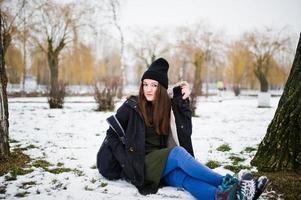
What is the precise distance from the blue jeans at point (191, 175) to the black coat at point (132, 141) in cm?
30

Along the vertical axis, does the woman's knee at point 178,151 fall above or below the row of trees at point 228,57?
below

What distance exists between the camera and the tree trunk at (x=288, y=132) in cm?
319

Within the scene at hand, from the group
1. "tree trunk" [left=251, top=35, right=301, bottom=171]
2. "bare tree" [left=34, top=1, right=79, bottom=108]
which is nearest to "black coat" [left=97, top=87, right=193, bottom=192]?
"tree trunk" [left=251, top=35, right=301, bottom=171]

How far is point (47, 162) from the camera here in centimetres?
387


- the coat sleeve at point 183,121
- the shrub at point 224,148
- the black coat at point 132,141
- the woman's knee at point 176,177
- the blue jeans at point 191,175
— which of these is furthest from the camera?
the shrub at point 224,148

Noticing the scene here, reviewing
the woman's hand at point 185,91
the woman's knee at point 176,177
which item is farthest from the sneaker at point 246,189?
the woman's hand at point 185,91

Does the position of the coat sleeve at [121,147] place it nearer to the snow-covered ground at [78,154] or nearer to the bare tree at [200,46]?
the snow-covered ground at [78,154]

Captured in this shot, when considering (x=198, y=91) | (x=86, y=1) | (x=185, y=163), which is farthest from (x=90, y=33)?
(x=185, y=163)

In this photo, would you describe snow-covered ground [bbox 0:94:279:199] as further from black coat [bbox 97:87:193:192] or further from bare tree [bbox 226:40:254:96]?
bare tree [bbox 226:40:254:96]

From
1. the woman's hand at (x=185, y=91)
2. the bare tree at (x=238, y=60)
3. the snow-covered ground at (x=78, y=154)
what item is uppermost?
the bare tree at (x=238, y=60)

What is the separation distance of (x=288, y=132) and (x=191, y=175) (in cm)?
146

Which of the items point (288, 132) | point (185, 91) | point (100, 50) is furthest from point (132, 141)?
point (100, 50)

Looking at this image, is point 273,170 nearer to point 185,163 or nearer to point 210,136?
point 185,163

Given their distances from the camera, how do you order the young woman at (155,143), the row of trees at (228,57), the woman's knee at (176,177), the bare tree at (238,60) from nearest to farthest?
the young woman at (155,143), the woman's knee at (176,177), the row of trees at (228,57), the bare tree at (238,60)
